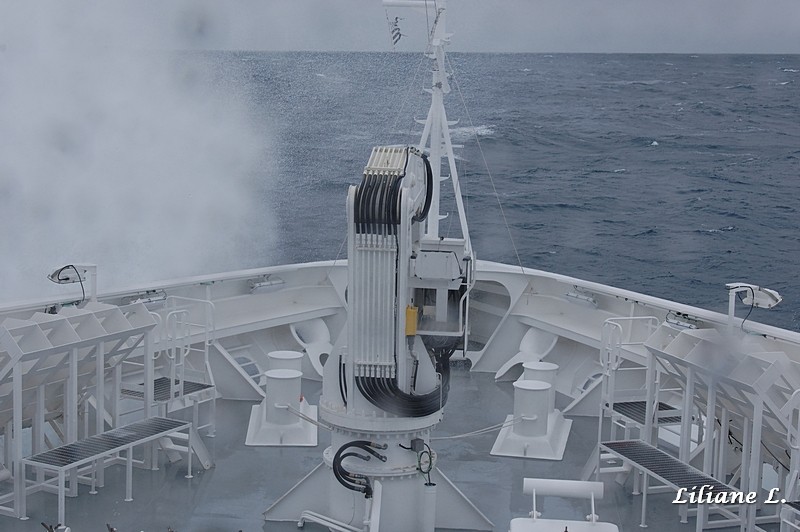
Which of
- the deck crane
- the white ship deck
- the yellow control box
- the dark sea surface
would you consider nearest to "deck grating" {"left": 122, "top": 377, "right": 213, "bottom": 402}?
the white ship deck

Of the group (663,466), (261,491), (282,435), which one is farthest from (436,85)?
(663,466)

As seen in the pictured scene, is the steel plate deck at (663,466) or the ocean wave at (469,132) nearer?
the steel plate deck at (663,466)

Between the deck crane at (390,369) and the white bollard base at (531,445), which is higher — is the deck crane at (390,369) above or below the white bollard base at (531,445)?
above

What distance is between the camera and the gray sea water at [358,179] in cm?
3378

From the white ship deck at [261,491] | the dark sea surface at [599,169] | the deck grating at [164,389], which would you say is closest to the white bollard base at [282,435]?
the white ship deck at [261,491]

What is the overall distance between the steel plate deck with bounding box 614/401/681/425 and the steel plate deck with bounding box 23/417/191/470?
14.5 feet

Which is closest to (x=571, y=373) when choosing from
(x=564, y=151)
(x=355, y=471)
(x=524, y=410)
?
(x=524, y=410)

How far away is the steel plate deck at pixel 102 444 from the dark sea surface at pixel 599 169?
8.78 m

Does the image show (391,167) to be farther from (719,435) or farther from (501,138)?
(501,138)

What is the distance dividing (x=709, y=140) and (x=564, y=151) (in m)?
6.55

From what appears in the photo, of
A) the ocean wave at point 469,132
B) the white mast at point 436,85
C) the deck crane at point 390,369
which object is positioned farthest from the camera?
the ocean wave at point 469,132

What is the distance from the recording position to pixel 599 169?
1737 inches

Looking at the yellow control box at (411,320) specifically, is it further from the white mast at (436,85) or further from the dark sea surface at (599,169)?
the dark sea surface at (599,169)

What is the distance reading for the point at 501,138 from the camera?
4884 centimetres
